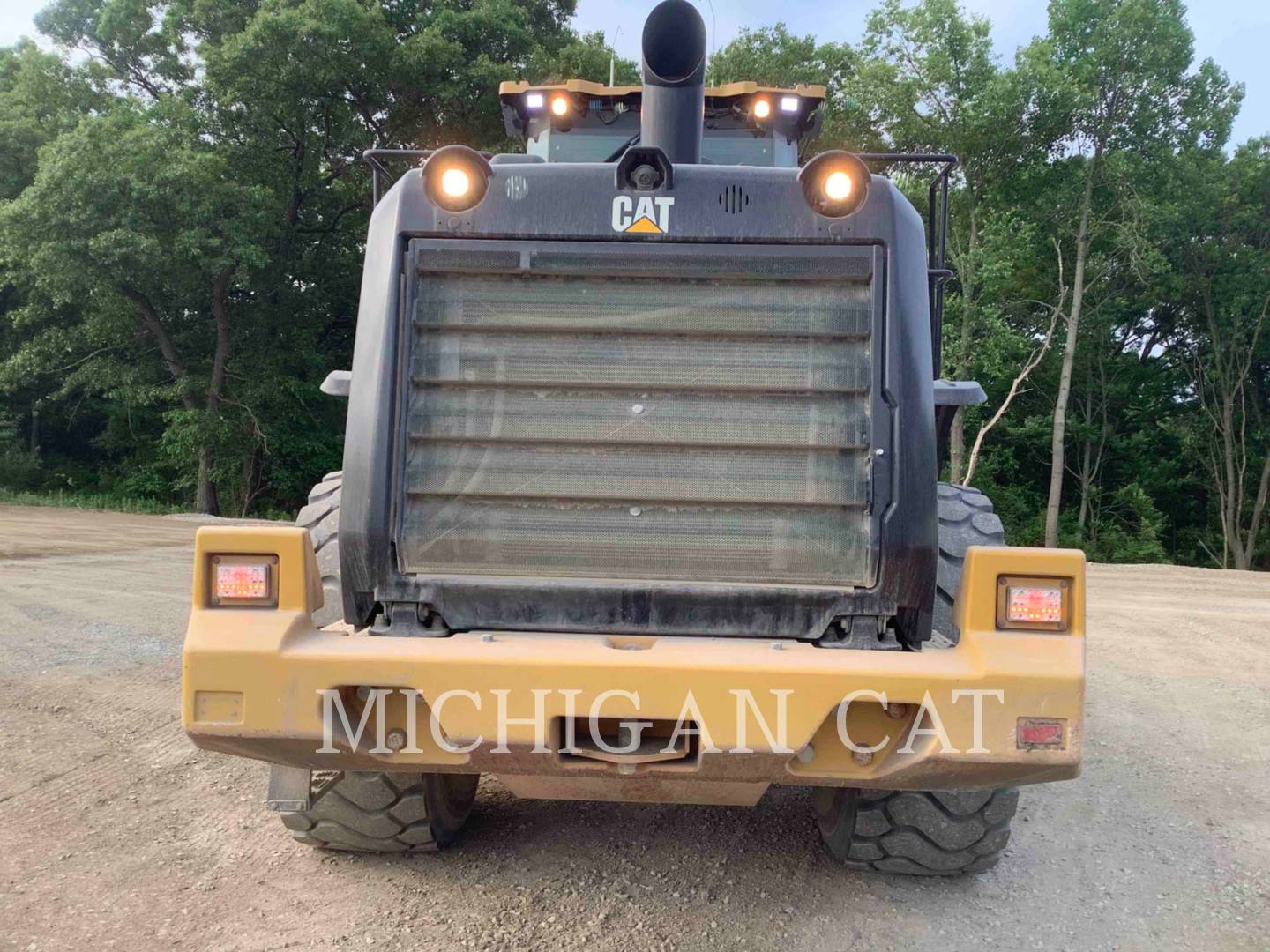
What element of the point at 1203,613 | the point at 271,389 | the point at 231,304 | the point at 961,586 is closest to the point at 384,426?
the point at 961,586

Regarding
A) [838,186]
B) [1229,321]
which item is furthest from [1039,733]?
[1229,321]

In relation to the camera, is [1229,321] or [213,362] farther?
[1229,321]

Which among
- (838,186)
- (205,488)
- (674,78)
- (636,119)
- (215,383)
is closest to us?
(838,186)

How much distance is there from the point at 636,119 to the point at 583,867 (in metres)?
3.03

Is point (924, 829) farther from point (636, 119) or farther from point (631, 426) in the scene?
point (636, 119)

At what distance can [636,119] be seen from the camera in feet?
14.2

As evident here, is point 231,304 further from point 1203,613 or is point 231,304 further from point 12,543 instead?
point 1203,613

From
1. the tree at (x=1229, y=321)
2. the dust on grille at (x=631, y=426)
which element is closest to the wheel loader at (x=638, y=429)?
the dust on grille at (x=631, y=426)

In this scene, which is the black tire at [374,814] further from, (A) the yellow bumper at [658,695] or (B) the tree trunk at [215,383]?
(B) the tree trunk at [215,383]

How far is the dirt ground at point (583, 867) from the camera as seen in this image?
9.61ft

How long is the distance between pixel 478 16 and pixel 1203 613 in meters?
17.7

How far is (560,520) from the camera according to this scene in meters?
2.80

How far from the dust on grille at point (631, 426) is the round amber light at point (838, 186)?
0.24m

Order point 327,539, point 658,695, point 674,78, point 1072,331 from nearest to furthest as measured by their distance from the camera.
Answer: point 658,695 < point 674,78 < point 327,539 < point 1072,331
